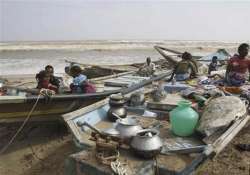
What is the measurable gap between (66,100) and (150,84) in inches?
75.1

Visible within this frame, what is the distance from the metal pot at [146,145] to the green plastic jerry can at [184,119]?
2.00 ft

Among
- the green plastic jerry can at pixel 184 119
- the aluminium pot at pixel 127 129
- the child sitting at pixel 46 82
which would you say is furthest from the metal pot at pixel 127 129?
the child sitting at pixel 46 82

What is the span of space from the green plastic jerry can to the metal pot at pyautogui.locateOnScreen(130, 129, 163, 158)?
608 mm

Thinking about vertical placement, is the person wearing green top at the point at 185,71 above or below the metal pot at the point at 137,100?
above

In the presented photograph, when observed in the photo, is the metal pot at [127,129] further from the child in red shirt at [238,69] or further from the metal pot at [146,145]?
the child in red shirt at [238,69]

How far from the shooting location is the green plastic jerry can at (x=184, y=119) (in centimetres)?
390

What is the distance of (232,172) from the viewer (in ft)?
13.4

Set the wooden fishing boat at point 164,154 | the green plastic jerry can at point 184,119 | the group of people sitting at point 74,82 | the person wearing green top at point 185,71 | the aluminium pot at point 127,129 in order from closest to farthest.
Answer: the wooden fishing boat at point 164,154 → the aluminium pot at point 127,129 → the green plastic jerry can at point 184,119 → the group of people sitting at point 74,82 → the person wearing green top at point 185,71

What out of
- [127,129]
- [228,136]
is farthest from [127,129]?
[228,136]

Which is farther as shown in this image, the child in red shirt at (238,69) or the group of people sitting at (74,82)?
the group of people sitting at (74,82)

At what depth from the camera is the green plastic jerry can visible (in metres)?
3.90

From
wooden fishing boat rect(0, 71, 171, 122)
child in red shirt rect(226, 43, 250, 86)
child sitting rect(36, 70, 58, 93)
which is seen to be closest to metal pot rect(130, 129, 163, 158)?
wooden fishing boat rect(0, 71, 171, 122)

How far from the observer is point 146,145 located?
3.34 meters

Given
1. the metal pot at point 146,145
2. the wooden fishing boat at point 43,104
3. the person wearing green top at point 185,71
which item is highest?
the person wearing green top at point 185,71
